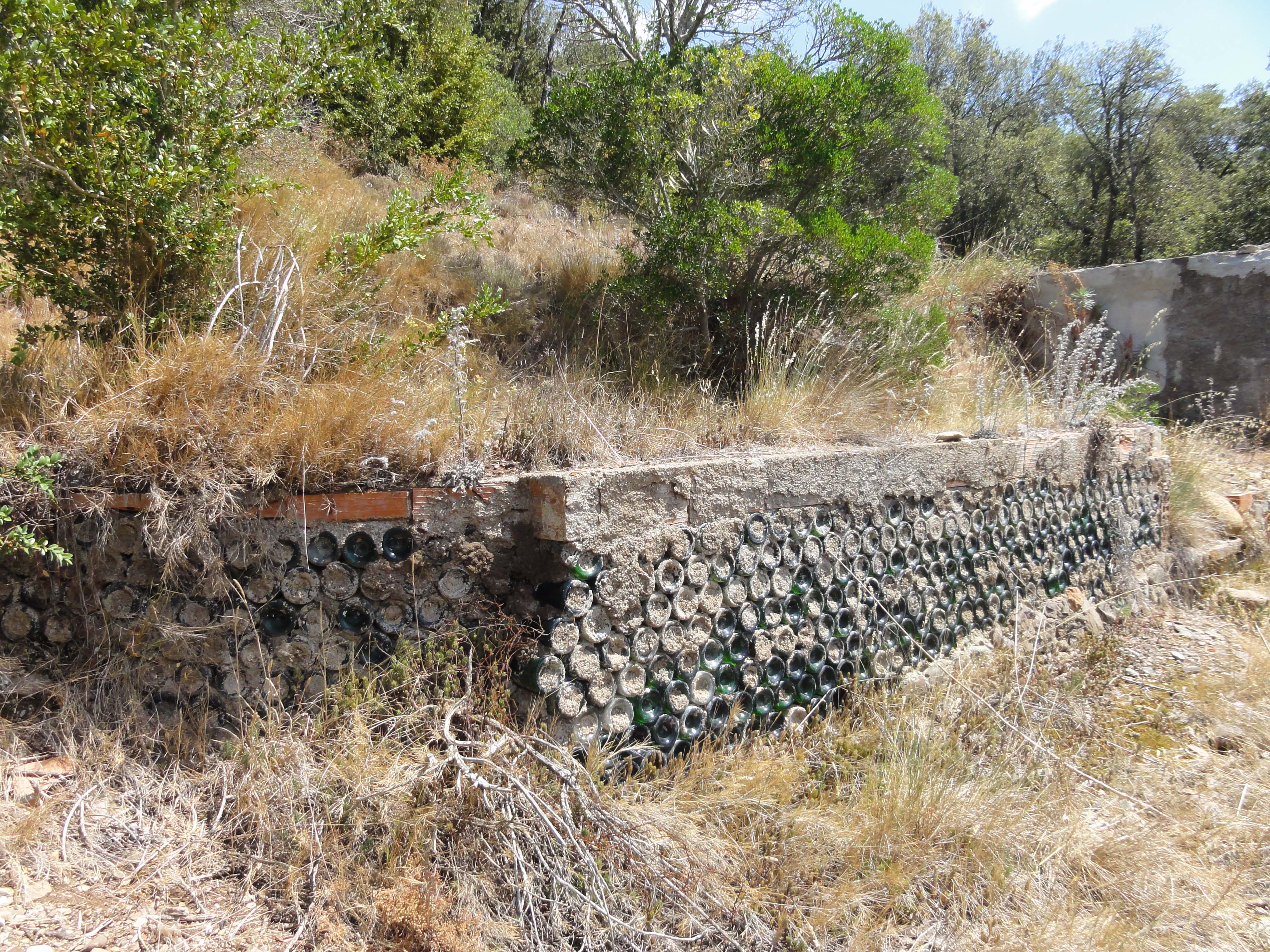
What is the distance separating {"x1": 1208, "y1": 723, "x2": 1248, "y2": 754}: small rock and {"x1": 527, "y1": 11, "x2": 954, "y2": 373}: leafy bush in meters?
3.26

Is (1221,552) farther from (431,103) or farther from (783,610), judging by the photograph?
(431,103)

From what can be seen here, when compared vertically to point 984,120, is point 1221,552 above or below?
below

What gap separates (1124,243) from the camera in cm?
1187

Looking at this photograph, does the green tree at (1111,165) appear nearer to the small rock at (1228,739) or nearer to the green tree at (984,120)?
the green tree at (984,120)

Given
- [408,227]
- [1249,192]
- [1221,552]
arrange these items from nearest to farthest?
[408,227] → [1221,552] → [1249,192]

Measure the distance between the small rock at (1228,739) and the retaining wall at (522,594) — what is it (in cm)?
219

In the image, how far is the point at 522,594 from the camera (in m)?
2.84

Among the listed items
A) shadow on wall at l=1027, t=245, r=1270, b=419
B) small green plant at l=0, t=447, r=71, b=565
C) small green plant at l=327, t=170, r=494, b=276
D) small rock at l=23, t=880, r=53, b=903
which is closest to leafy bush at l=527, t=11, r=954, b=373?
small green plant at l=327, t=170, r=494, b=276

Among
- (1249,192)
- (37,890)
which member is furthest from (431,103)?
(1249,192)

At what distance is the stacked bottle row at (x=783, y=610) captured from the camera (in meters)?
2.84

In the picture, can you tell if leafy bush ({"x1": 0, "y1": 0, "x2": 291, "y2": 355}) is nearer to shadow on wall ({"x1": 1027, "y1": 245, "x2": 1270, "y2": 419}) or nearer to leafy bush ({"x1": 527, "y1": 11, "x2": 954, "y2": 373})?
leafy bush ({"x1": 527, "y1": 11, "x2": 954, "y2": 373})

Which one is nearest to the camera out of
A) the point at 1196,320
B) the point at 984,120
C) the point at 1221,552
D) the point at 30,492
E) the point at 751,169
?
the point at 30,492

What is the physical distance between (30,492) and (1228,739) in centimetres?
554

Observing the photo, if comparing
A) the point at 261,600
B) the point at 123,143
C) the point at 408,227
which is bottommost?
the point at 261,600
